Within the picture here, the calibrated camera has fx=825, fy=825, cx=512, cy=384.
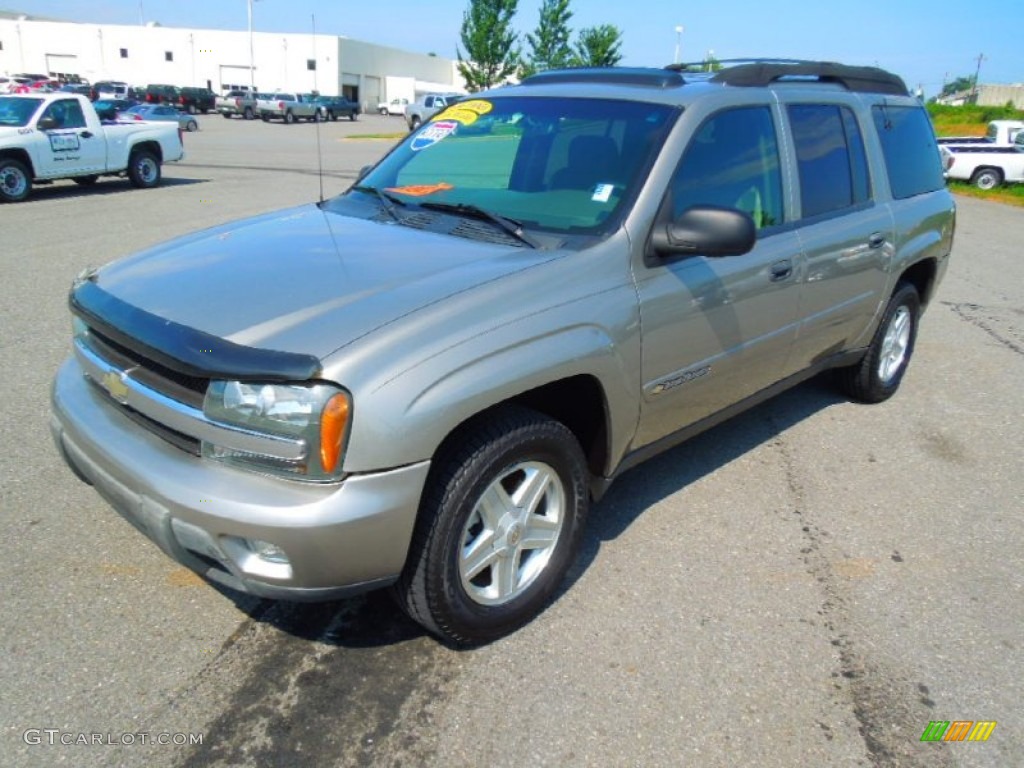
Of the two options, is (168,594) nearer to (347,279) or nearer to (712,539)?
(347,279)

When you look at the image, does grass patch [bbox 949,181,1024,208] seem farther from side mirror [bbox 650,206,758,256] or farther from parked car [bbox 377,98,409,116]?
parked car [bbox 377,98,409,116]

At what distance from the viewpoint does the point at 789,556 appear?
11.5 ft

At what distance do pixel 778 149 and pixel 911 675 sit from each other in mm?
2313

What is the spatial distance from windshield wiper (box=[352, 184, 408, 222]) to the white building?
83038 mm

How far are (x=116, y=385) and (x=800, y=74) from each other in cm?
352

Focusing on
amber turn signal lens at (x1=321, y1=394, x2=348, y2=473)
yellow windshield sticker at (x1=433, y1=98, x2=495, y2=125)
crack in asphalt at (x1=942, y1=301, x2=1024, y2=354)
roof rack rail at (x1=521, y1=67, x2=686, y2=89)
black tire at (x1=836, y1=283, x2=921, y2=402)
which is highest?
roof rack rail at (x1=521, y1=67, x2=686, y2=89)

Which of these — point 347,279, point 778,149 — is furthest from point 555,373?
point 778,149

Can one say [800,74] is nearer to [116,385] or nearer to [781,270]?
[781,270]

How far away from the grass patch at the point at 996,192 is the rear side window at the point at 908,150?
681 inches

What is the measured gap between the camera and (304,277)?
2.76 m

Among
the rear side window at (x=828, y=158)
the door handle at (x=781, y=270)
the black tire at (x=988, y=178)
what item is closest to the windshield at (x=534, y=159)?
the door handle at (x=781, y=270)

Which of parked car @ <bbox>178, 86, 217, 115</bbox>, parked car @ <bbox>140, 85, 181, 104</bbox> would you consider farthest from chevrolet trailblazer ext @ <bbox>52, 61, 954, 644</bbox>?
parked car @ <bbox>140, 85, 181, 104</bbox>

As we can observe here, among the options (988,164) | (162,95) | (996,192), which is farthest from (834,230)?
(162,95)

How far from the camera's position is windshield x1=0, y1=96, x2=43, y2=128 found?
1298cm
